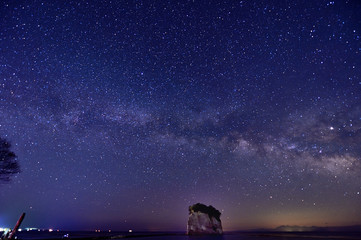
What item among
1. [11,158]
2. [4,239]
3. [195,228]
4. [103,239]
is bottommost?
[4,239]

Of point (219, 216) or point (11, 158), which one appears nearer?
point (11, 158)

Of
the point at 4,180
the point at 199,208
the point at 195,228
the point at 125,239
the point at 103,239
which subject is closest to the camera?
the point at 4,180

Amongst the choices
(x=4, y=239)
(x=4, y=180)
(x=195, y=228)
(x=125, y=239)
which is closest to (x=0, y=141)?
(x=4, y=180)

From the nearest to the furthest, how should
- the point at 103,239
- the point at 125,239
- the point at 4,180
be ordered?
the point at 4,180, the point at 103,239, the point at 125,239

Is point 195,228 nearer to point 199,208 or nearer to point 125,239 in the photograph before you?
point 199,208

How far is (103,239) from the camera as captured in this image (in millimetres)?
47344

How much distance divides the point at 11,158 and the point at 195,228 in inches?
5358

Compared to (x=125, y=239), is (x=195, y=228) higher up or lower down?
higher up

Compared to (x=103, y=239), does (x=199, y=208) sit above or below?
above

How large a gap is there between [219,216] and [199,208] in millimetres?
20570

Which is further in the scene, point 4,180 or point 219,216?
point 219,216

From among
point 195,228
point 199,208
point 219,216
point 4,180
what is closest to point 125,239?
point 4,180

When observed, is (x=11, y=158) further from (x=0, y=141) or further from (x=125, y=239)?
(x=125, y=239)

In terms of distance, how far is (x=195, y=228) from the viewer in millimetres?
136750
